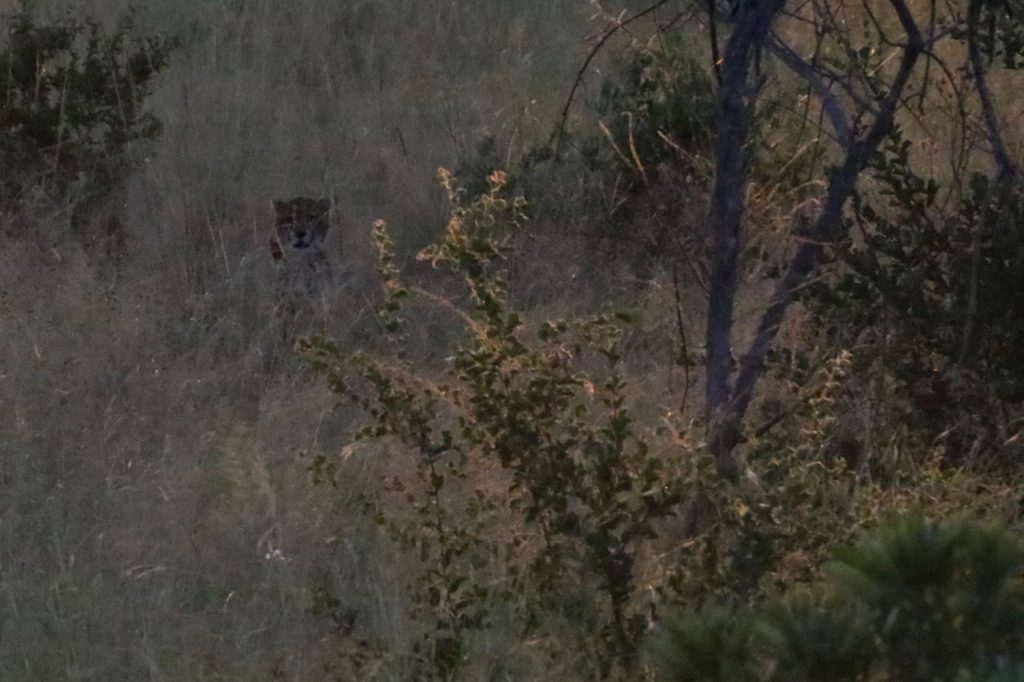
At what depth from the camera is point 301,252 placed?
6453 mm

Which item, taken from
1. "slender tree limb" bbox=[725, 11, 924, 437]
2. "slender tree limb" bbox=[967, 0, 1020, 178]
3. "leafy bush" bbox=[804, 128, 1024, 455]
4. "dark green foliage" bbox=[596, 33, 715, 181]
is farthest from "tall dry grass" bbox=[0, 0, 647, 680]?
"slender tree limb" bbox=[967, 0, 1020, 178]

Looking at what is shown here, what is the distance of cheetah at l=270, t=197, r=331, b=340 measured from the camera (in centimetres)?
613

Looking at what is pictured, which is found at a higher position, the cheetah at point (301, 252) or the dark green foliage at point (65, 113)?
the dark green foliage at point (65, 113)

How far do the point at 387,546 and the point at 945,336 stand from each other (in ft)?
5.46

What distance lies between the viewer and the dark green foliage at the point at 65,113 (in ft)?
22.9

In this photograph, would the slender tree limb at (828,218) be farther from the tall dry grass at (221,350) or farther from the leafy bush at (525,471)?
the tall dry grass at (221,350)

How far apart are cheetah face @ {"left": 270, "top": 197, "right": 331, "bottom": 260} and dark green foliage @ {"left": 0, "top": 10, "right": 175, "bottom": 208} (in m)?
0.92

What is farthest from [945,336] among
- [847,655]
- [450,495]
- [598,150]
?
[598,150]

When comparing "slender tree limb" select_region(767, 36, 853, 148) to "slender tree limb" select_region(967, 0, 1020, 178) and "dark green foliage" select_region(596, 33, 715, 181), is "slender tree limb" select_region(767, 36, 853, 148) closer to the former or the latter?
"slender tree limb" select_region(967, 0, 1020, 178)

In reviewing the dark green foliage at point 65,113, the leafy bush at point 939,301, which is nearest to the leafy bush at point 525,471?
the leafy bush at point 939,301

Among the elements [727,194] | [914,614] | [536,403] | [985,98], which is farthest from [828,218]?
[914,614]

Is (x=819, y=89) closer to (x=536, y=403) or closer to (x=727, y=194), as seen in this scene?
(x=727, y=194)

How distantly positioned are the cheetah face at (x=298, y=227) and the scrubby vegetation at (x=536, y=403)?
18 cm

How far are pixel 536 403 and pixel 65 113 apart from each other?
4279 millimetres
